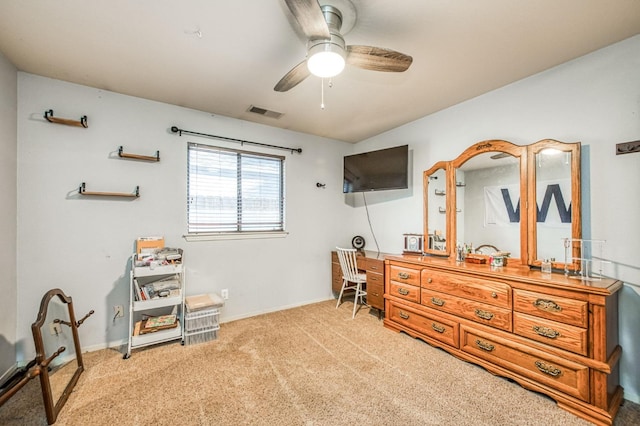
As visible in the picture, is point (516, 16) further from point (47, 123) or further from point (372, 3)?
point (47, 123)

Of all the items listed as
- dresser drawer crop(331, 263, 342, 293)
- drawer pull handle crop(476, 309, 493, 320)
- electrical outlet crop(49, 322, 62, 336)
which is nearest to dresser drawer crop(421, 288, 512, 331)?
drawer pull handle crop(476, 309, 493, 320)

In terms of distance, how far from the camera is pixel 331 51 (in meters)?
1.56

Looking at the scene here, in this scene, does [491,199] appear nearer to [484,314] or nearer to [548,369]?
[484,314]

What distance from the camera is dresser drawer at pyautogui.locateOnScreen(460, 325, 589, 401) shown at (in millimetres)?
1740

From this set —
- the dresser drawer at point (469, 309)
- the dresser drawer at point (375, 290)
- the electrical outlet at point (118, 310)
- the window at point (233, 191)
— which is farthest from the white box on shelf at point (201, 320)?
the dresser drawer at point (469, 309)

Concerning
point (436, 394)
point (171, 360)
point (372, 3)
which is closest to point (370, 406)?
point (436, 394)

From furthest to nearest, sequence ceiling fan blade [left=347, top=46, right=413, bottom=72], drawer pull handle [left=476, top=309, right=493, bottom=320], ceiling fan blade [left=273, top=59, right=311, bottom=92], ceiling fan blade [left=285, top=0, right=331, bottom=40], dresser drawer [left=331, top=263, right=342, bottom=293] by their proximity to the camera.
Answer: dresser drawer [left=331, top=263, right=342, bottom=293] → drawer pull handle [left=476, top=309, right=493, bottom=320] → ceiling fan blade [left=273, top=59, right=311, bottom=92] → ceiling fan blade [left=347, top=46, right=413, bottom=72] → ceiling fan blade [left=285, top=0, right=331, bottom=40]

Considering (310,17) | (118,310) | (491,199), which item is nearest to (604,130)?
(491,199)

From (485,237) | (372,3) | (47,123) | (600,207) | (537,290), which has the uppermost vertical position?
(372,3)

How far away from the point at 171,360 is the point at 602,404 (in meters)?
Answer: 3.13

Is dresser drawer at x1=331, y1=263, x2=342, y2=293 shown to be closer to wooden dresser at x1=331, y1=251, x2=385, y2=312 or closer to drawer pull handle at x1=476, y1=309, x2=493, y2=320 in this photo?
wooden dresser at x1=331, y1=251, x2=385, y2=312

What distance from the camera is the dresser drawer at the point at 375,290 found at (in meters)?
3.21

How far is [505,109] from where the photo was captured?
256 cm

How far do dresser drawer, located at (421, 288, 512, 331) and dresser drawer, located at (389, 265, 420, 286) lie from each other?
0.13 metres
